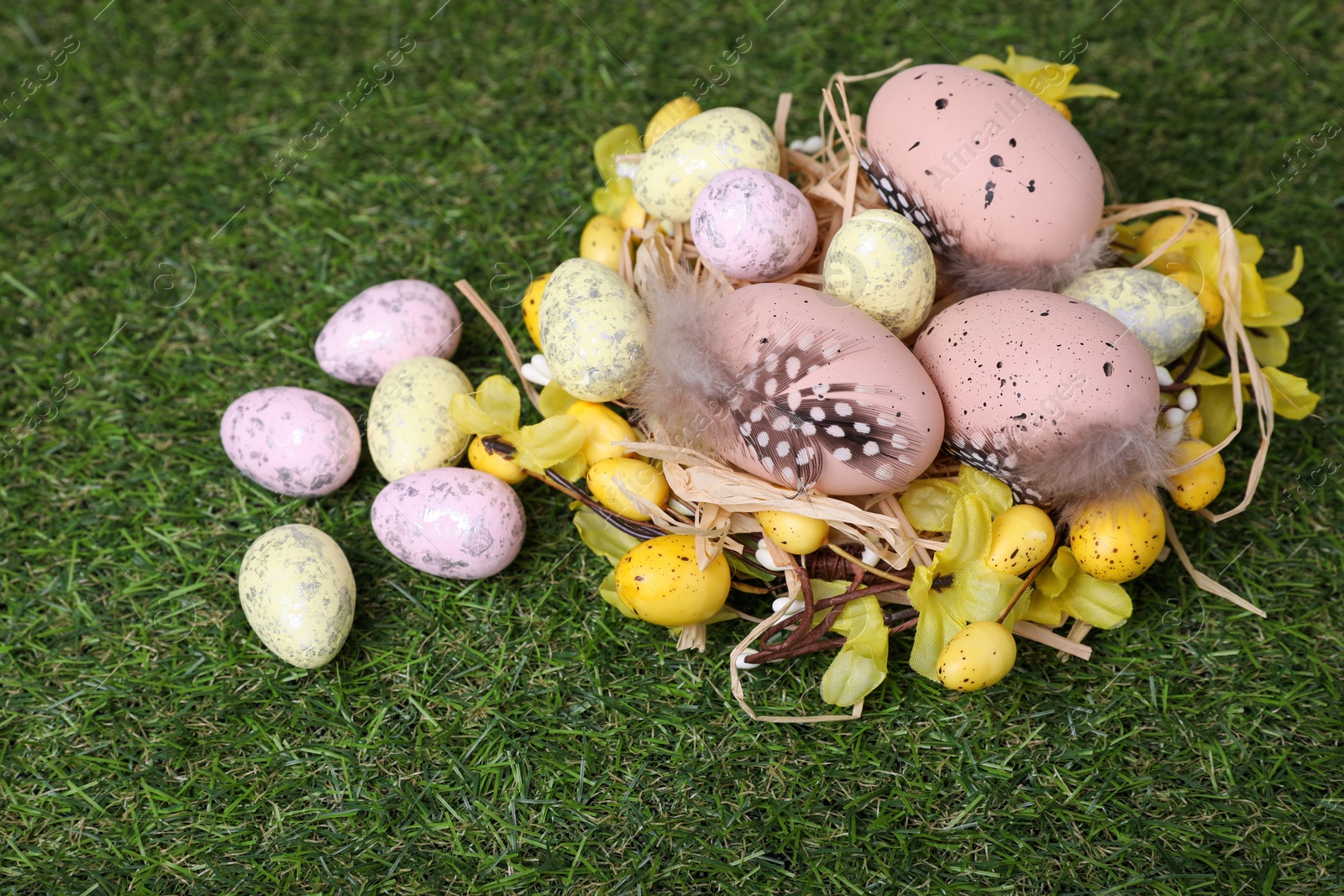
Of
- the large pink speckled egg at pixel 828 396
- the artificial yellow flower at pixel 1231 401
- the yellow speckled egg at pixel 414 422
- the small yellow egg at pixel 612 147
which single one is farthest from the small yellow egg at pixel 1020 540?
the small yellow egg at pixel 612 147

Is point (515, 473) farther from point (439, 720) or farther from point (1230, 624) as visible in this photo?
point (1230, 624)

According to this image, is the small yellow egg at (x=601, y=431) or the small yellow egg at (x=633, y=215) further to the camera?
the small yellow egg at (x=633, y=215)

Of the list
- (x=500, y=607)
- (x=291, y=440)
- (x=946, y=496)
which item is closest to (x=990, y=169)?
(x=946, y=496)

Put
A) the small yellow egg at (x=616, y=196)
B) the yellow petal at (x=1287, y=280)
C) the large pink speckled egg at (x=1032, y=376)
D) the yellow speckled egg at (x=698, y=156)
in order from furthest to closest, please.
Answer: the small yellow egg at (x=616, y=196) → the yellow petal at (x=1287, y=280) → the yellow speckled egg at (x=698, y=156) → the large pink speckled egg at (x=1032, y=376)

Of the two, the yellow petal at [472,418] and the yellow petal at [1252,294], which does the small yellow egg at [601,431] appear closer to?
the yellow petal at [472,418]

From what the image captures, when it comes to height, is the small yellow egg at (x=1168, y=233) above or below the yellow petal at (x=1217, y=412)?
above

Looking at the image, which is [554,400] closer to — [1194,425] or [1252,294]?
[1194,425]

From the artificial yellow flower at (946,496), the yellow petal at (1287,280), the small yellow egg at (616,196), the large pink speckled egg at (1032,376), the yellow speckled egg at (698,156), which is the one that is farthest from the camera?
the small yellow egg at (616,196)
